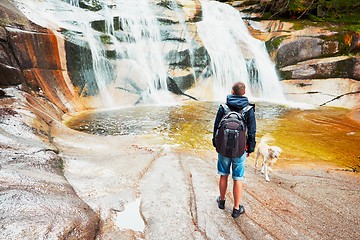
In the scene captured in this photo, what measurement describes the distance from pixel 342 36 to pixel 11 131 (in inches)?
690

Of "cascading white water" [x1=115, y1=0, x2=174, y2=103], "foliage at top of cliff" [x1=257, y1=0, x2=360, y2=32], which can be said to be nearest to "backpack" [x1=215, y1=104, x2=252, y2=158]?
"cascading white water" [x1=115, y1=0, x2=174, y2=103]

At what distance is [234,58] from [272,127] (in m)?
8.24

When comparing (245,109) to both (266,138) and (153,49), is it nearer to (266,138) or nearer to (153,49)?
(266,138)

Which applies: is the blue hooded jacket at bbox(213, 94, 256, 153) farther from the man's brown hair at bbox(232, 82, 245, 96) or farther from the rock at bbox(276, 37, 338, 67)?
the rock at bbox(276, 37, 338, 67)

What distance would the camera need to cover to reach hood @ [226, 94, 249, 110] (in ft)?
11.0

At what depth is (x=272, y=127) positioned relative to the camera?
31.5 feet

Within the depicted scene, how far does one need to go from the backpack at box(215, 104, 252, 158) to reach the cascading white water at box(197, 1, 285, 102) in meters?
12.4

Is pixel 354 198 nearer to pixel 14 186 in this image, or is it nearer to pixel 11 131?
pixel 14 186

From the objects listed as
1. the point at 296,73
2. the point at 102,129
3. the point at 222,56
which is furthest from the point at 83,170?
the point at 296,73

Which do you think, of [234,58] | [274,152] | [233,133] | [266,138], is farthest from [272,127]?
[234,58]

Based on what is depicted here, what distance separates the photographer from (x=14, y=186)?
9.87 ft

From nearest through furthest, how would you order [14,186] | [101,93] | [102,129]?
1. [14,186]
2. [102,129]
3. [101,93]

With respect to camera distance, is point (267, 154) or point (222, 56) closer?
point (267, 154)

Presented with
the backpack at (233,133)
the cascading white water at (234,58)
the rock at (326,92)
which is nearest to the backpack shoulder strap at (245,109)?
Result: the backpack at (233,133)
